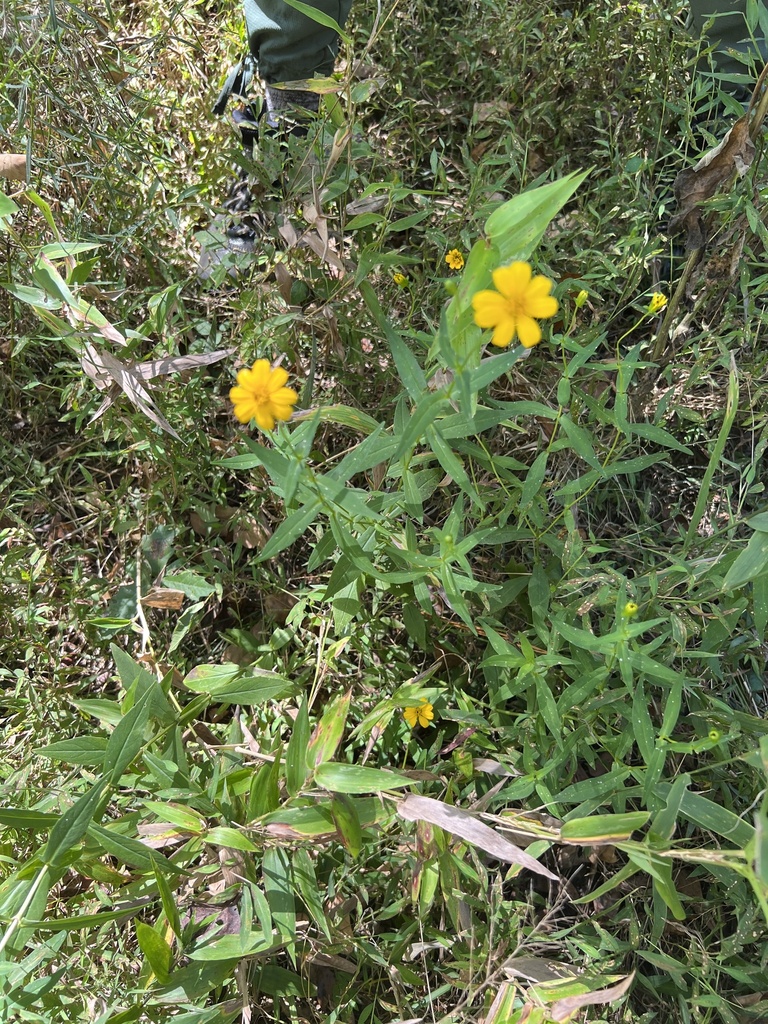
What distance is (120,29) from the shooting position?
2.44 m

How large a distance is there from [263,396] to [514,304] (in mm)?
352

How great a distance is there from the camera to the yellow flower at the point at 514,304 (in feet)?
2.86

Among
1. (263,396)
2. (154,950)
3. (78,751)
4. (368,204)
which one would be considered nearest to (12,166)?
(368,204)

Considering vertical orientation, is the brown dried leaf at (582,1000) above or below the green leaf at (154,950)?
below

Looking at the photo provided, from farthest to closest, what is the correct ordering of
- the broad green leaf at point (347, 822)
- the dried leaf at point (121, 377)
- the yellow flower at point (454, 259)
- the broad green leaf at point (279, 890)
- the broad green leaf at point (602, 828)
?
the yellow flower at point (454, 259) → the dried leaf at point (121, 377) → the broad green leaf at point (279, 890) → the broad green leaf at point (347, 822) → the broad green leaf at point (602, 828)

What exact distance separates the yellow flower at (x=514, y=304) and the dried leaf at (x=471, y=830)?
2.43ft

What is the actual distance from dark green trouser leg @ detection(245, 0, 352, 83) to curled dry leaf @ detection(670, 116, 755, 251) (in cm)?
105

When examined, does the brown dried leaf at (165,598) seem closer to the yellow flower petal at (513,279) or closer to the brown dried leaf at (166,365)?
the brown dried leaf at (166,365)

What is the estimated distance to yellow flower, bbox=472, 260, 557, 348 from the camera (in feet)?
2.86

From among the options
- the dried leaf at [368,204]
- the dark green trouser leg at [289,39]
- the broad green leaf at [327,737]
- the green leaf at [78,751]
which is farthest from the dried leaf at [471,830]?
the dark green trouser leg at [289,39]

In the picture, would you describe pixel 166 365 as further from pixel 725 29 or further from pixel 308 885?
pixel 725 29

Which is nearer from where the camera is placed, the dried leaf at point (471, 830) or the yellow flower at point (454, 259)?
the dried leaf at point (471, 830)

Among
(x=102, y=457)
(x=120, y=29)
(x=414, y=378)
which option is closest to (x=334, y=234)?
(x=414, y=378)

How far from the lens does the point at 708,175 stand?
1.86 metres
